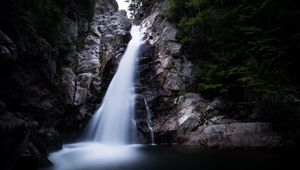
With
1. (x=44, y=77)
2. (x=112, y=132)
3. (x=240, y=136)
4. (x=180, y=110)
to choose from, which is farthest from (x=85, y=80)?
(x=240, y=136)

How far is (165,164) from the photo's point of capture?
809 centimetres

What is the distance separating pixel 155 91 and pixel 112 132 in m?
3.43

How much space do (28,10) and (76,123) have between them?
5388mm

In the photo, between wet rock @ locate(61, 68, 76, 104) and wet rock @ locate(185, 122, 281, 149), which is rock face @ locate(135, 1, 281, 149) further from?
wet rock @ locate(61, 68, 76, 104)

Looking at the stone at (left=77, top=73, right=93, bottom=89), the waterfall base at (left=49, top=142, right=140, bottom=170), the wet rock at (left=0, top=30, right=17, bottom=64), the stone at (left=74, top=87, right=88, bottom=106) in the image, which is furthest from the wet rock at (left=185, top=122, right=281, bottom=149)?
the wet rock at (left=0, top=30, right=17, bottom=64)

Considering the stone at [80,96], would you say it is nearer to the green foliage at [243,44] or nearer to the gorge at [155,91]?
the gorge at [155,91]

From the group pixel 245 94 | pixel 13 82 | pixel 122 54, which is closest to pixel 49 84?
pixel 13 82

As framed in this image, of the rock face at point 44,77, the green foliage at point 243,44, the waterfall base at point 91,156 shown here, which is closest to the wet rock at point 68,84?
the rock face at point 44,77

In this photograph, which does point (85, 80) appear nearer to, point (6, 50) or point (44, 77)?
point (44, 77)

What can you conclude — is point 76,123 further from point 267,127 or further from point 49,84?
point 267,127

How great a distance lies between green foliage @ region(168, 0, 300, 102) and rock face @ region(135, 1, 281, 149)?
0.83m

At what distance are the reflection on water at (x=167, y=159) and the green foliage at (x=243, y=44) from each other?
8.89 ft

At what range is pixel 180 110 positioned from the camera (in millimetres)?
13117

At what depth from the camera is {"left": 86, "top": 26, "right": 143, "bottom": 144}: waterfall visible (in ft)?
41.4
